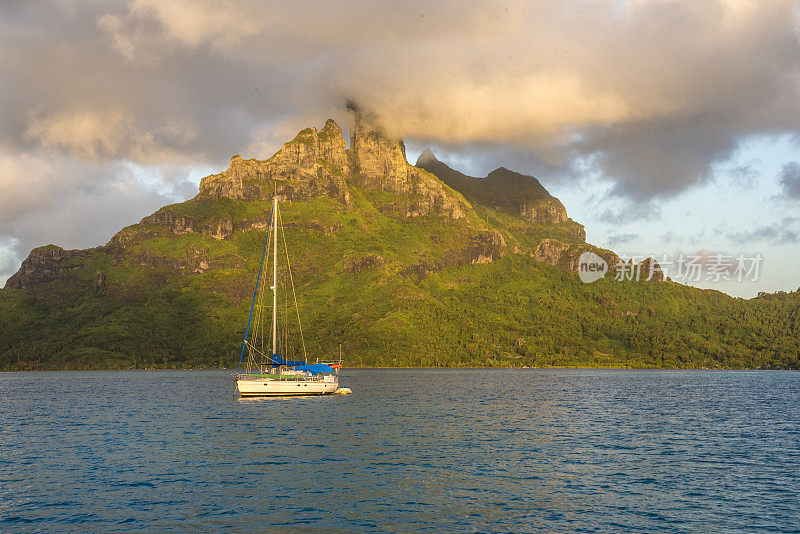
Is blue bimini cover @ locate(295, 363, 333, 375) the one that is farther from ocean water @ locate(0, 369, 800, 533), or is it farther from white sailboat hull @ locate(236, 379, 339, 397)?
ocean water @ locate(0, 369, 800, 533)

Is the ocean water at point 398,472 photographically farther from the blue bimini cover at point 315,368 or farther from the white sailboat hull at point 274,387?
the blue bimini cover at point 315,368

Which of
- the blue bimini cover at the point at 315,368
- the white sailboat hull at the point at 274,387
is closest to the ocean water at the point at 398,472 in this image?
the white sailboat hull at the point at 274,387

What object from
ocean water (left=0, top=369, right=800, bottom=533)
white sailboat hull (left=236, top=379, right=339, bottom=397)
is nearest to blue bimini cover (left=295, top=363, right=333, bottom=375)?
white sailboat hull (left=236, top=379, right=339, bottom=397)

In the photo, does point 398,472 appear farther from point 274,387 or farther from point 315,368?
point 315,368

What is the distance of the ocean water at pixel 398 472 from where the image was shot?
3400 centimetres

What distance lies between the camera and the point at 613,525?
108 feet

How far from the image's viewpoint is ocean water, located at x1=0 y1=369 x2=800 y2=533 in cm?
3400

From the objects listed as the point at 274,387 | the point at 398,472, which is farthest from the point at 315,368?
the point at 398,472

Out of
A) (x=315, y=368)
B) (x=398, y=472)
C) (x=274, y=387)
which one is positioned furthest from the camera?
(x=315, y=368)

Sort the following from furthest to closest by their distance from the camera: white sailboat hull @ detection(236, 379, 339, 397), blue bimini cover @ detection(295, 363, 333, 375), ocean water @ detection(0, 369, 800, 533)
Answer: blue bimini cover @ detection(295, 363, 333, 375), white sailboat hull @ detection(236, 379, 339, 397), ocean water @ detection(0, 369, 800, 533)

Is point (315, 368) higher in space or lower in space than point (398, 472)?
Answer: higher

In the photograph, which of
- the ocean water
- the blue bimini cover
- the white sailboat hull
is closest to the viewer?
the ocean water

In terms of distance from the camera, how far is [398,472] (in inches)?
1836

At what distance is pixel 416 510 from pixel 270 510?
847 cm
